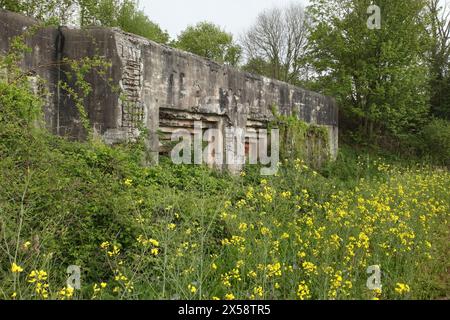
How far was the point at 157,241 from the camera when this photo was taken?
3.88 metres

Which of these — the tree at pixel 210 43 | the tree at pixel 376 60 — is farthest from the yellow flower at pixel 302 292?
the tree at pixel 210 43

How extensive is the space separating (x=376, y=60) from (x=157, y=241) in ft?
45.7

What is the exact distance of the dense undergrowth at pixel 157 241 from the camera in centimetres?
361

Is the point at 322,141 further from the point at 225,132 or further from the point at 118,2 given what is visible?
the point at 118,2

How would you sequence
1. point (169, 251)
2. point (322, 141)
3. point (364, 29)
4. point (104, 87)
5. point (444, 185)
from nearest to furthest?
point (169, 251) < point (104, 87) < point (444, 185) < point (322, 141) < point (364, 29)

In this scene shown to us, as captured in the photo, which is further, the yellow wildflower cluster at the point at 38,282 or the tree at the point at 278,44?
the tree at the point at 278,44

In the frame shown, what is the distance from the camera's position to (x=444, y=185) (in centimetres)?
962

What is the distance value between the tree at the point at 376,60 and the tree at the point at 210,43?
12.9 metres

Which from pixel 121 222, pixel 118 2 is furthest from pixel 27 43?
pixel 118 2

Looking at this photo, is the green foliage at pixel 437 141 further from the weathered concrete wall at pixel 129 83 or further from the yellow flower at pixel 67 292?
the yellow flower at pixel 67 292

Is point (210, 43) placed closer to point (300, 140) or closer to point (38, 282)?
point (300, 140)

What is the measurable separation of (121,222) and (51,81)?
3.82 meters

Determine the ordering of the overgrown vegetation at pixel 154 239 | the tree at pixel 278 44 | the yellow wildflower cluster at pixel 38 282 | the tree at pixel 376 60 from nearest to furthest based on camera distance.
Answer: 1. the yellow wildflower cluster at pixel 38 282
2. the overgrown vegetation at pixel 154 239
3. the tree at pixel 376 60
4. the tree at pixel 278 44

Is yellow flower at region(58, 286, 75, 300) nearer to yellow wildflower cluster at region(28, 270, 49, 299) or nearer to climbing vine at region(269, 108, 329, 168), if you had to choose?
yellow wildflower cluster at region(28, 270, 49, 299)
